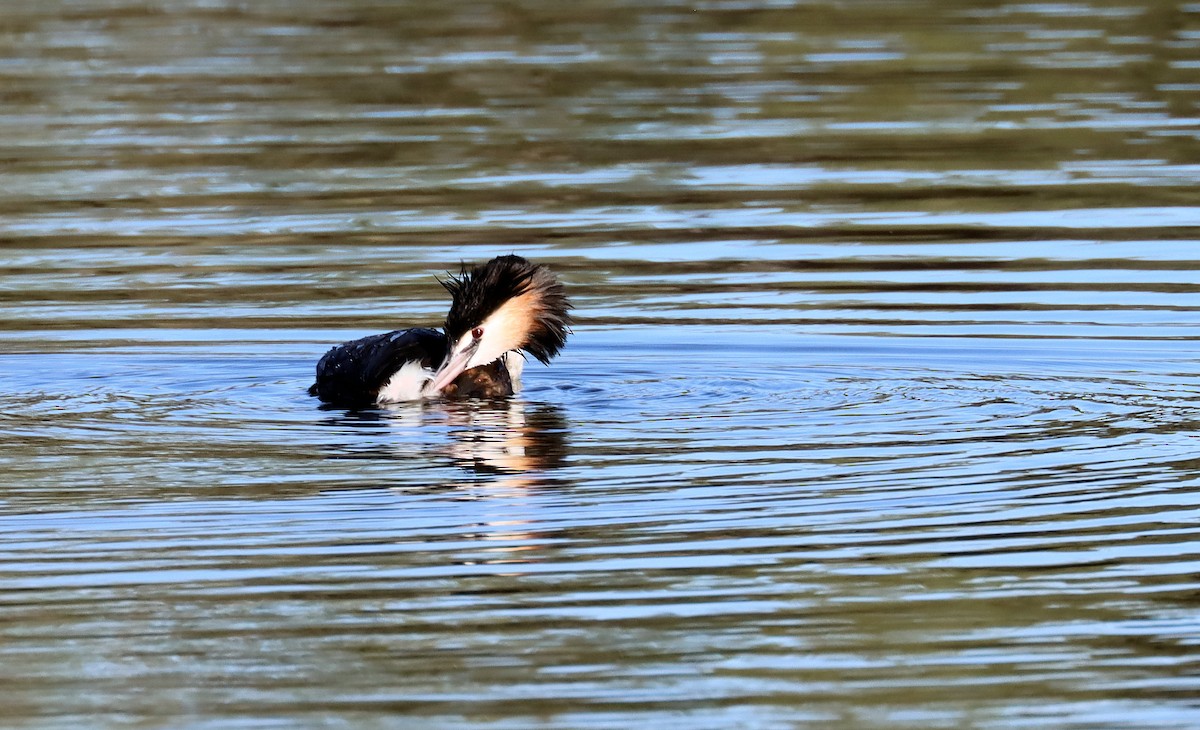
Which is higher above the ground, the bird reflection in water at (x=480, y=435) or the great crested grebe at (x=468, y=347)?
the great crested grebe at (x=468, y=347)

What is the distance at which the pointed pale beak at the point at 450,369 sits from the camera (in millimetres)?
10734

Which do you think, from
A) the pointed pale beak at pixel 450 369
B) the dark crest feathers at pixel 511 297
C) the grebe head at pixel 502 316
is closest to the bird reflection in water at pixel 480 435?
the pointed pale beak at pixel 450 369

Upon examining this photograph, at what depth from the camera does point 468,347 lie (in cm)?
1084

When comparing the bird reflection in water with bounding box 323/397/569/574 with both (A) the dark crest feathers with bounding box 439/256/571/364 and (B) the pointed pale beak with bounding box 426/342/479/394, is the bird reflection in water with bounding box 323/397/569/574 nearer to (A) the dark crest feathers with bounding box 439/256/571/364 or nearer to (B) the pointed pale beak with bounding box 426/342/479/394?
(B) the pointed pale beak with bounding box 426/342/479/394

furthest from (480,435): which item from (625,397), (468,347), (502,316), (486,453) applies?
(502,316)

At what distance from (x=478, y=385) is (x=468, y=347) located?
6.9 inches

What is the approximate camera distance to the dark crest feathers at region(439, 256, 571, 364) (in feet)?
35.4

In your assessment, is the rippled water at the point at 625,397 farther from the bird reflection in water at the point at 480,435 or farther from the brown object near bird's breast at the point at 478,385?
the brown object near bird's breast at the point at 478,385

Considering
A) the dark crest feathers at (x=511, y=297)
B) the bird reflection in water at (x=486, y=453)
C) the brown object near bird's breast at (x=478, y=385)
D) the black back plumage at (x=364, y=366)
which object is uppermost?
the dark crest feathers at (x=511, y=297)

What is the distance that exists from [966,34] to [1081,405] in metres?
13.9

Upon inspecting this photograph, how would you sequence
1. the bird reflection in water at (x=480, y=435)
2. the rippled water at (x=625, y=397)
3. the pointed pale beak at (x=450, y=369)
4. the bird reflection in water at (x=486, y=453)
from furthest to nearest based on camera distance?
the pointed pale beak at (x=450, y=369), the bird reflection in water at (x=480, y=435), the bird reflection in water at (x=486, y=453), the rippled water at (x=625, y=397)

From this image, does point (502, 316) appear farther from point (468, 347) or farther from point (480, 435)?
point (480, 435)

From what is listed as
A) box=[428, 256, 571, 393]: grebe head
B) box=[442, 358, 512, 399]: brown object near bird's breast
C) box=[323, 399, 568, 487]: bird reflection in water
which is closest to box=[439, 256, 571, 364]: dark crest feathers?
box=[428, 256, 571, 393]: grebe head

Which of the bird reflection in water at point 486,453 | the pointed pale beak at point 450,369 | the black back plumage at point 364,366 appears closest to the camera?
the bird reflection in water at point 486,453
